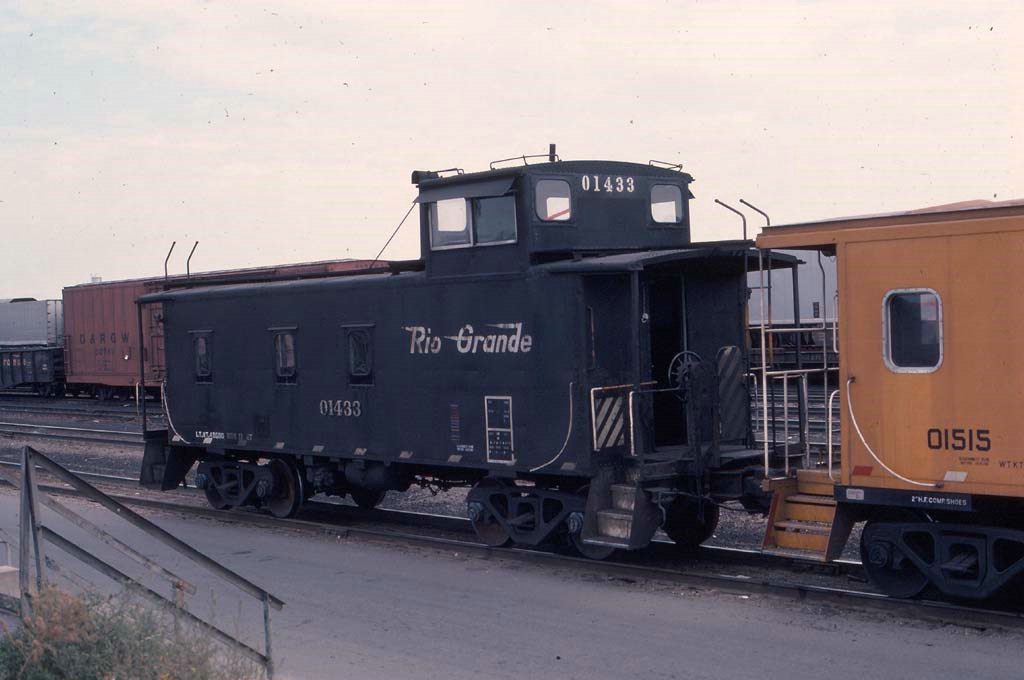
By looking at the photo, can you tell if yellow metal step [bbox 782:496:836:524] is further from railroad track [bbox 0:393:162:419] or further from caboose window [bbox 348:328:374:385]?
railroad track [bbox 0:393:162:419]

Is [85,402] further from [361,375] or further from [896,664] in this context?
[896,664]

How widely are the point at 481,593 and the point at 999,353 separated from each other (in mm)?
5239

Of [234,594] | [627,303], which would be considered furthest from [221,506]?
[627,303]

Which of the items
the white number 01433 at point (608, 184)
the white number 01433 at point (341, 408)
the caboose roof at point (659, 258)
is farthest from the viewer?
the white number 01433 at point (341, 408)

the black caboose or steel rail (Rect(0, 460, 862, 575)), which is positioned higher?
the black caboose

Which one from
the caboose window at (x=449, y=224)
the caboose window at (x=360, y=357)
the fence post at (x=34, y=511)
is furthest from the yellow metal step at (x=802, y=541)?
the fence post at (x=34, y=511)

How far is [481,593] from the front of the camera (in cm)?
1129

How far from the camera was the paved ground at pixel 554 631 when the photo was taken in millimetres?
8625

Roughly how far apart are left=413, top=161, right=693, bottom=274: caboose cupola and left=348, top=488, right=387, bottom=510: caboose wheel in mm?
4313

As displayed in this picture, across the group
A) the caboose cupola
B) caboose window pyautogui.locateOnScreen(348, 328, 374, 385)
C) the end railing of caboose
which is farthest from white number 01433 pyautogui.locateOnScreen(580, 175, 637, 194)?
caboose window pyautogui.locateOnScreen(348, 328, 374, 385)

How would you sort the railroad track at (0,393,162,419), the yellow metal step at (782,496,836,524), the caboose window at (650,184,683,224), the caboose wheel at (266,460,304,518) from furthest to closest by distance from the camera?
the railroad track at (0,393,162,419) < the caboose wheel at (266,460,304,518) < the caboose window at (650,184,683,224) < the yellow metal step at (782,496,836,524)

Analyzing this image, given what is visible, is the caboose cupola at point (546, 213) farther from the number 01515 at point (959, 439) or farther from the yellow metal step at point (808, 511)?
the number 01515 at point (959, 439)

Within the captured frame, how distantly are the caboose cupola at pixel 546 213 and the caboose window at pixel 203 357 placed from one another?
193 inches

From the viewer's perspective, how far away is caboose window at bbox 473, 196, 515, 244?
12820 mm
